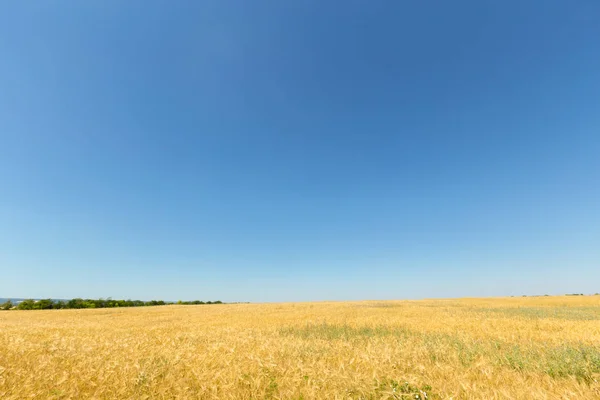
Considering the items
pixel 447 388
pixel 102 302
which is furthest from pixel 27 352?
pixel 102 302

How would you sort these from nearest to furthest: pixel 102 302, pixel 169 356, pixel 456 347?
pixel 169 356, pixel 456 347, pixel 102 302

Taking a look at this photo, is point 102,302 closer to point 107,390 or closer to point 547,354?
point 107,390

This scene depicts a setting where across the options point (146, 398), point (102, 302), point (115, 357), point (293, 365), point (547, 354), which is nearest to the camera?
point (146, 398)

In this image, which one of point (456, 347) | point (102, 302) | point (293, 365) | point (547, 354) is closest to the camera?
point (293, 365)

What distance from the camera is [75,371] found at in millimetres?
4539

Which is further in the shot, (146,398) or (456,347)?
(456,347)

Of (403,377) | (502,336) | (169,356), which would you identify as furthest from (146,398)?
(502,336)

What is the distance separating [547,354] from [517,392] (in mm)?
4278

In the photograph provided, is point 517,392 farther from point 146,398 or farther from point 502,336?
point 502,336

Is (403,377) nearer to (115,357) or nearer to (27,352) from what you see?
(115,357)

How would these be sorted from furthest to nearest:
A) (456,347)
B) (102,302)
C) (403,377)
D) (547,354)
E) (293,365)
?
(102,302), (456,347), (547,354), (293,365), (403,377)

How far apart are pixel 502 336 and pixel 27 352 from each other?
1415 centimetres

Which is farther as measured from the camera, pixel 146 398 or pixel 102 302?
pixel 102 302

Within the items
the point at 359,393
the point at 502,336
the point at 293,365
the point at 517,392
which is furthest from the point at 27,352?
the point at 502,336
